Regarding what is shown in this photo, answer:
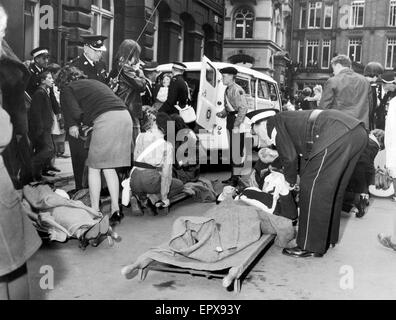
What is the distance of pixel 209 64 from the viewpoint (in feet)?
30.5

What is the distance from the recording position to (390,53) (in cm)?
3256

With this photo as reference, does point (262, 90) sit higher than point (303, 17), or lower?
lower

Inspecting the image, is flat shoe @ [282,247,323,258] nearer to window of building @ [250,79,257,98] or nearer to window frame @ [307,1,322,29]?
window of building @ [250,79,257,98]

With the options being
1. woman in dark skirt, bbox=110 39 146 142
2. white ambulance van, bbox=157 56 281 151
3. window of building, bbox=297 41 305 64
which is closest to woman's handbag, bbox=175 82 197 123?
white ambulance van, bbox=157 56 281 151

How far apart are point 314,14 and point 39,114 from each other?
86.6ft

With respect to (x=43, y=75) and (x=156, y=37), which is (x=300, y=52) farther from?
(x=43, y=75)

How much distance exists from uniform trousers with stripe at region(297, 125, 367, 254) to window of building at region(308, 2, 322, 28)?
27.9 meters

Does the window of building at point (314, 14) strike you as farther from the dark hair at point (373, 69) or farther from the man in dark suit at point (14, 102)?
the man in dark suit at point (14, 102)

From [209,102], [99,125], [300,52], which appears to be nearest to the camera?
[99,125]

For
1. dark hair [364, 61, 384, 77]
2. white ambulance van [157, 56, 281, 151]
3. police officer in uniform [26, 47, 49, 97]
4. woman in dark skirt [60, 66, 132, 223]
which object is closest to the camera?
woman in dark skirt [60, 66, 132, 223]

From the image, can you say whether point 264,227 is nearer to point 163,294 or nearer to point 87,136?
Result: point 163,294

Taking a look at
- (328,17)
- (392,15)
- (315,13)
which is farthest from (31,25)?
(392,15)

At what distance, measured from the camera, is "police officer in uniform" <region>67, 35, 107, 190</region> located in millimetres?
6168

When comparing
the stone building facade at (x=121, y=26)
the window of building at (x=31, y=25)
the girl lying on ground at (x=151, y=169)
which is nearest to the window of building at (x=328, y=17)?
the stone building facade at (x=121, y=26)
